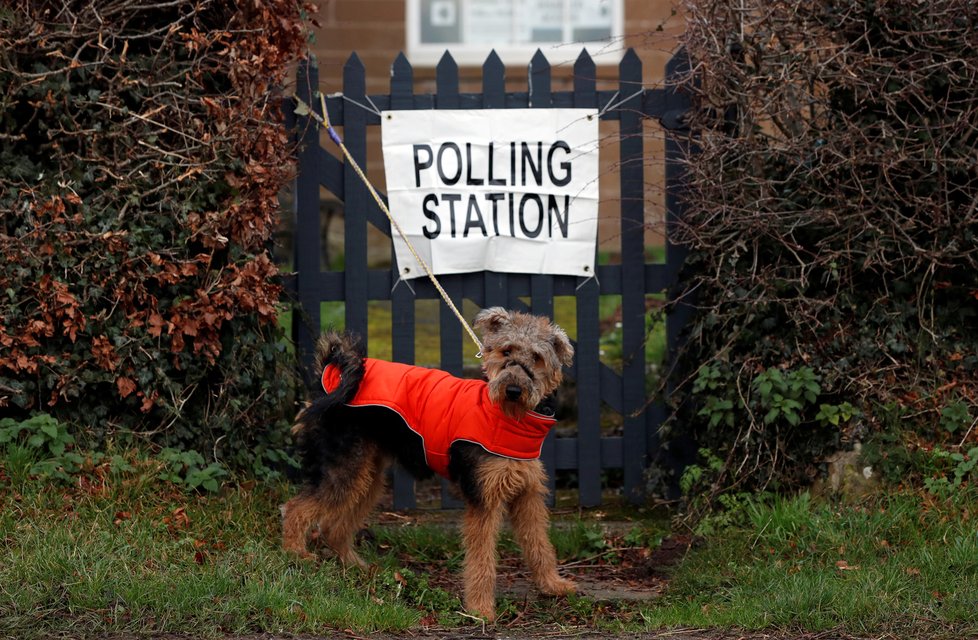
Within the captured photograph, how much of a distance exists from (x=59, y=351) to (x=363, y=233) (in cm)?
182

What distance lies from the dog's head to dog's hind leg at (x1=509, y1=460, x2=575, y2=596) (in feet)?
1.76

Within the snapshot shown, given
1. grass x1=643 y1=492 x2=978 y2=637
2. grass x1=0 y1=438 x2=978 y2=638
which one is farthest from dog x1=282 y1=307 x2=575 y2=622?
grass x1=643 y1=492 x2=978 y2=637

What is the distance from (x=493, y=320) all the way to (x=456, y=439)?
58 cm

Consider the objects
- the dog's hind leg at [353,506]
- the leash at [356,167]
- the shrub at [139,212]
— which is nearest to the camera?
the dog's hind leg at [353,506]

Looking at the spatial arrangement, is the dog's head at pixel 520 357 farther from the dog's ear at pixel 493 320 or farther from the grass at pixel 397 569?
the grass at pixel 397 569

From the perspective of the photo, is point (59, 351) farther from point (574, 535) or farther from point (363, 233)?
point (574, 535)

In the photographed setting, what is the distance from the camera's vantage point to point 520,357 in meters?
4.79

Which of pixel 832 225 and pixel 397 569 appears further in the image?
pixel 832 225

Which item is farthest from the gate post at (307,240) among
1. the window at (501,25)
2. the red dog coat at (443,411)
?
the window at (501,25)

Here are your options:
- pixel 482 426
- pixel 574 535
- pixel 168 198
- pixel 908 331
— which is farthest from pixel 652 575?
pixel 168 198

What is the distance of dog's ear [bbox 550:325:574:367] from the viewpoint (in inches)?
194

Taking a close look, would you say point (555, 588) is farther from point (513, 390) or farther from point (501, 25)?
point (501, 25)

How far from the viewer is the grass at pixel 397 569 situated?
14.5ft

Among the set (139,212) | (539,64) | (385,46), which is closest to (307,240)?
(139,212)
